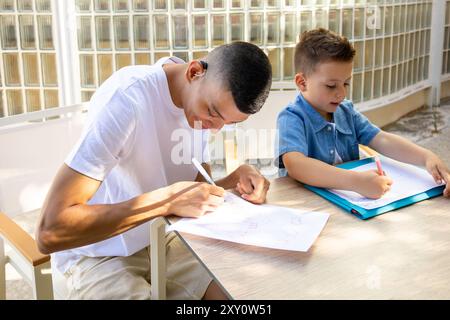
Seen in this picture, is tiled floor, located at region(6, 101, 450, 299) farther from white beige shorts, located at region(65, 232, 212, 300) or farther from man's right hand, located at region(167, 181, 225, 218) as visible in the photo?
man's right hand, located at region(167, 181, 225, 218)

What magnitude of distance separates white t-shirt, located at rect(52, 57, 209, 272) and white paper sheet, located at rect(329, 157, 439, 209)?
43cm

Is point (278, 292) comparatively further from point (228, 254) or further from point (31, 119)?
point (31, 119)

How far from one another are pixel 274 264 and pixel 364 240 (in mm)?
223

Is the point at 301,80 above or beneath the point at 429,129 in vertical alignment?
above

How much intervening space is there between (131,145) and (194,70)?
23 centimetres

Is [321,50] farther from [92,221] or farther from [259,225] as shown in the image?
[92,221]

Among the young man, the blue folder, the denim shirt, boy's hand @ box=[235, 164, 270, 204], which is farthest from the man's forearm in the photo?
the denim shirt

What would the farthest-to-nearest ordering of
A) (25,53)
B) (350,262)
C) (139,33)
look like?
(139,33)
(25,53)
(350,262)

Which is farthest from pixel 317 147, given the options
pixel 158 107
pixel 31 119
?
pixel 31 119

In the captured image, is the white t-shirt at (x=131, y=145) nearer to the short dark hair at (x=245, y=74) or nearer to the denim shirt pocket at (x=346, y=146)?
the short dark hair at (x=245, y=74)

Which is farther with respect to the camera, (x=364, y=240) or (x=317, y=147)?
(x=317, y=147)

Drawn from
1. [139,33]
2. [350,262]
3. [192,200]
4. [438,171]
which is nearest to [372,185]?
[438,171]

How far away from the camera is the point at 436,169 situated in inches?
55.7

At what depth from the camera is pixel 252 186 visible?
1.29 m
